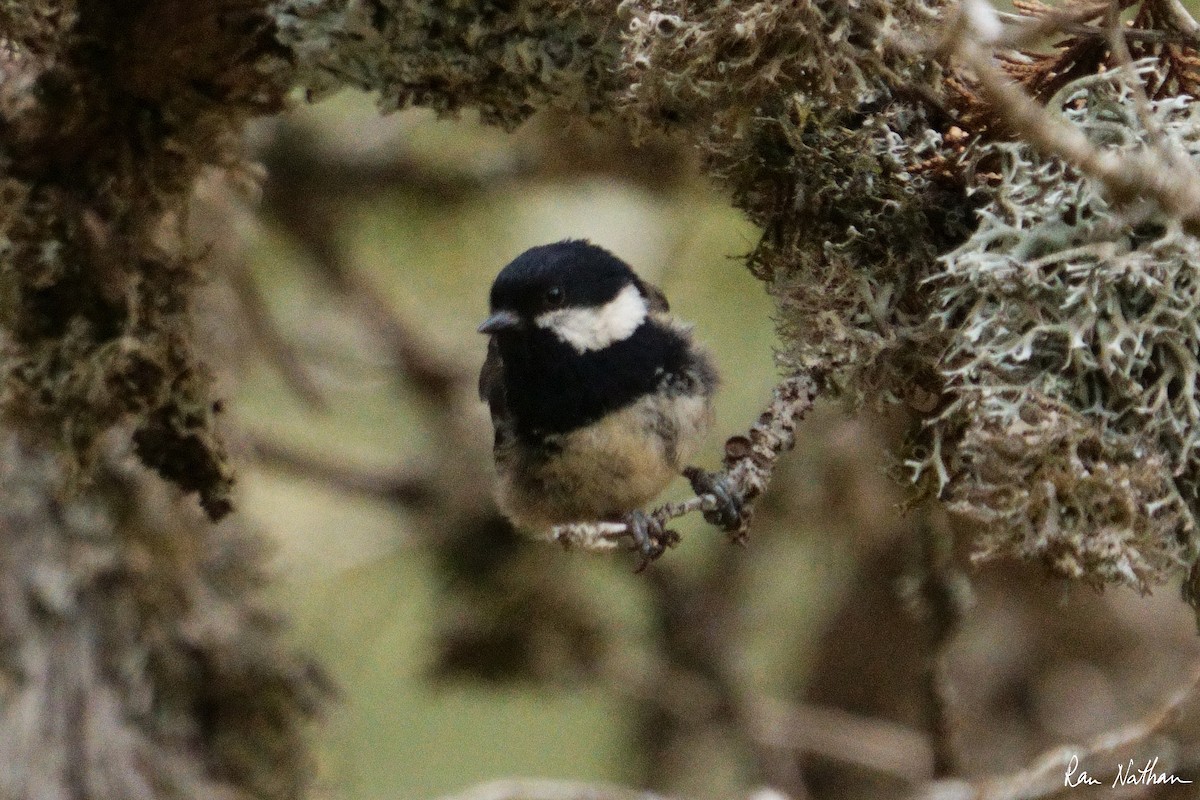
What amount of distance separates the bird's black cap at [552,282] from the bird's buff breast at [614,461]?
0.21 m

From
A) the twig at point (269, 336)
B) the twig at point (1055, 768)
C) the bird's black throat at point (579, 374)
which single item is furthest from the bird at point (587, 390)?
the twig at point (269, 336)

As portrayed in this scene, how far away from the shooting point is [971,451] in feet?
3.93

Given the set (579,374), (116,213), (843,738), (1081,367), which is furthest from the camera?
(843,738)

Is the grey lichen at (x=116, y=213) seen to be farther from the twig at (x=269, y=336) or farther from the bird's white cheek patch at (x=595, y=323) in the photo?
the twig at (x=269, y=336)

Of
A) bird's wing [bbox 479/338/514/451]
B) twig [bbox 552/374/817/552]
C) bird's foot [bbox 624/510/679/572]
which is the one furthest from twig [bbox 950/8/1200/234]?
bird's wing [bbox 479/338/514/451]

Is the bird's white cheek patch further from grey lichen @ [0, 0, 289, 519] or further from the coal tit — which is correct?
grey lichen @ [0, 0, 289, 519]

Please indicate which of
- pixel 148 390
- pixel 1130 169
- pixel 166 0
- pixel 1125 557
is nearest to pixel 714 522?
pixel 1125 557

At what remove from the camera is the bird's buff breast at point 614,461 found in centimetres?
188

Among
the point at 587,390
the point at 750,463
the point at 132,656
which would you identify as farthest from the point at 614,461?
the point at 132,656

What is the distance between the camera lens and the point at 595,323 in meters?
1.99

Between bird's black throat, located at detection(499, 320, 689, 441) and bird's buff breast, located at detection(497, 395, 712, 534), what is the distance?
0.03 meters

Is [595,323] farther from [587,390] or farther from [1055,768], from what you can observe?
[1055,768]

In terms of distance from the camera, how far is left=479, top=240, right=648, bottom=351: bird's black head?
1965mm

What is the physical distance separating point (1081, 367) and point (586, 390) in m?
0.84
